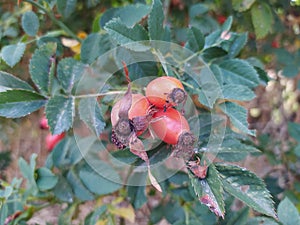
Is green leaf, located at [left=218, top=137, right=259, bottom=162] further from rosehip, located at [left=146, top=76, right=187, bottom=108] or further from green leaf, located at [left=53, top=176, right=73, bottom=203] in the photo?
green leaf, located at [left=53, top=176, right=73, bottom=203]

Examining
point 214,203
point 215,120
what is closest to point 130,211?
point 215,120

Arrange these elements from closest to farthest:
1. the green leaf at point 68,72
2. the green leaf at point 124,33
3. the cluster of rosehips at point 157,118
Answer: the cluster of rosehips at point 157,118, the green leaf at point 124,33, the green leaf at point 68,72

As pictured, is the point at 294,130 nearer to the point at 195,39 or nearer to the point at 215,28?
the point at 215,28

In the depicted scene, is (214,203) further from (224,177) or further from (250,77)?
(250,77)

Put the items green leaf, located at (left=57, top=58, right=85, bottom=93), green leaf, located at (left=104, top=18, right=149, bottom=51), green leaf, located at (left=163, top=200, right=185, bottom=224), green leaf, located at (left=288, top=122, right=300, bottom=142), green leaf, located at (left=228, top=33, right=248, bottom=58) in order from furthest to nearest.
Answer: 1. green leaf, located at (left=288, top=122, right=300, bottom=142)
2. green leaf, located at (left=163, top=200, right=185, bottom=224)
3. green leaf, located at (left=228, top=33, right=248, bottom=58)
4. green leaf, located at (left=57, top=58, right=85, bottom=93)
5. green leaf, located at (left=104, top=18, right=149, bottom=51)

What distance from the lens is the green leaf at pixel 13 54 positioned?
0.86 m

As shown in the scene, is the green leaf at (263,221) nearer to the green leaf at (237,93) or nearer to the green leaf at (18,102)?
the green leaf at (237,93)

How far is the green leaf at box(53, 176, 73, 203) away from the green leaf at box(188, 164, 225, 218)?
0.46 meters

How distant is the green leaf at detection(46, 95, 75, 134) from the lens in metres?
0.72

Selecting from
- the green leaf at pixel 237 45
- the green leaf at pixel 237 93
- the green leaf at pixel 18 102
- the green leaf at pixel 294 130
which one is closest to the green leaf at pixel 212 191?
the green leaf at pixel 237 93

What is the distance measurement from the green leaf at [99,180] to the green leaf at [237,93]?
0.34 metres

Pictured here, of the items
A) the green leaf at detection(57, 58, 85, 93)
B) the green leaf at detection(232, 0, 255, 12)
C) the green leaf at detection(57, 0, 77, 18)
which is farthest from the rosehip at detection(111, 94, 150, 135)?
the green leaf at detection(232, 0, 255, 12)

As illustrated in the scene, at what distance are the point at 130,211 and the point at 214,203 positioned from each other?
0.57 m

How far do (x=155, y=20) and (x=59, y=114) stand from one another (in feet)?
0.71
